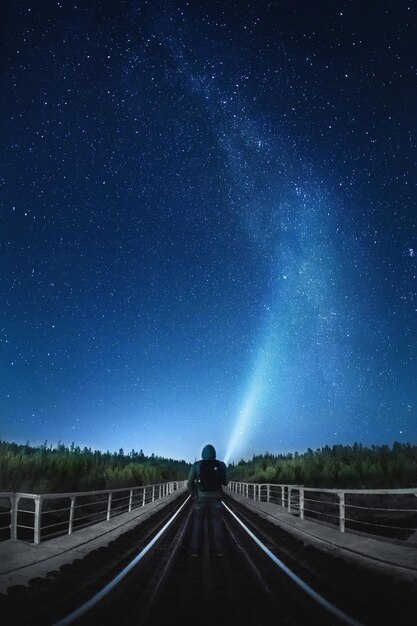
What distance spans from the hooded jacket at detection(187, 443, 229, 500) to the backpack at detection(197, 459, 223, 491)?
9cm

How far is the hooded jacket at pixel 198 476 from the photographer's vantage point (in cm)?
1429

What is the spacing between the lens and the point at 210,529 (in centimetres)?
1311

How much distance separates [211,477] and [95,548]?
6.31m

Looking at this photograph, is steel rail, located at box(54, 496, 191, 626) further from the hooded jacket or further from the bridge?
the hooded jacket

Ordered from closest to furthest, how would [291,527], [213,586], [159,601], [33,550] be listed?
[159,601] < [213,586] < [33,550] < [291,527]

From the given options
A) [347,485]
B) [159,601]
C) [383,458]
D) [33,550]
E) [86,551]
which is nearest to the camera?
[159,601]

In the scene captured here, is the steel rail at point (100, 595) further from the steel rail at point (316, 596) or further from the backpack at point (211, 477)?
the backpack at point (211, 477)

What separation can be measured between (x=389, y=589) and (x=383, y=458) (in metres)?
49.8

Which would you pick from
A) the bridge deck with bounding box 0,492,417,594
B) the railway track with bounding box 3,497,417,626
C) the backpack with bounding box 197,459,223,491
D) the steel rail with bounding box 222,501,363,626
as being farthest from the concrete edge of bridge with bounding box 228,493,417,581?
the backpack with bounding box 197,459,223,491

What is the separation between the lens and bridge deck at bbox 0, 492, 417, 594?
6.29 metres

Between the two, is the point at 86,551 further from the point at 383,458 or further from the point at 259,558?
the point at 383,458

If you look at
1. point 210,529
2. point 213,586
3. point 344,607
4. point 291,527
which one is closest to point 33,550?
point 213,586

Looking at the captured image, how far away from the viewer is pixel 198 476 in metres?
14.5

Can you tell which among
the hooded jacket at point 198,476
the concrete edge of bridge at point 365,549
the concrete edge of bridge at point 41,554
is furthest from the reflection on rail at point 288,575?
the hooded jacket at point 198,476
